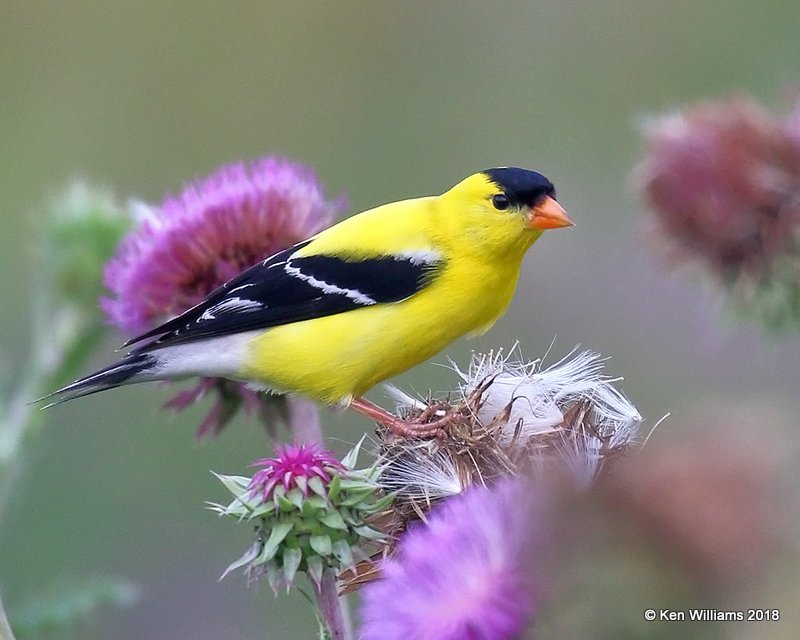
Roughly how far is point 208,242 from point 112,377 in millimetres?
511

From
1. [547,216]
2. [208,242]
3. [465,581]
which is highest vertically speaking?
[208,242]

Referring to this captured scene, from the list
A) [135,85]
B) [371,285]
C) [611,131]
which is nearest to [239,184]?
[371,285]

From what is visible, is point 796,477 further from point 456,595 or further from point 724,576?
point 456,595

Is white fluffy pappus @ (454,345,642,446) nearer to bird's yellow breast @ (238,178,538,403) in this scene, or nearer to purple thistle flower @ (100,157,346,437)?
bird's yellow breast @ (238,178,538,403)

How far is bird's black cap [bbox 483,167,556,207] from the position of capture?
2838 millimetres

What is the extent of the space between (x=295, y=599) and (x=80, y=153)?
2.86m

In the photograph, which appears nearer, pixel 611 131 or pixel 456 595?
pixel 456 595

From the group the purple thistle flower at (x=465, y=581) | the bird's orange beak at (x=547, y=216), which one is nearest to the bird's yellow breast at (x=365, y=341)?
the bird's orange beak at (x=547, y=216)

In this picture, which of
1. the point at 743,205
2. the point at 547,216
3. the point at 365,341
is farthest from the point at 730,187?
the point at 365,341

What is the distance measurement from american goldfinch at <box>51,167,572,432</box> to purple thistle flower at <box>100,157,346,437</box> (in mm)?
194

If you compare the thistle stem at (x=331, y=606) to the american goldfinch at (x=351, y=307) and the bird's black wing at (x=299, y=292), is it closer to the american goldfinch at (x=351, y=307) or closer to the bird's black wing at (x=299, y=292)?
the american goldfinch at (x=351, y=307)

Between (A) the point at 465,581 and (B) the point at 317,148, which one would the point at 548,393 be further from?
(B) the point at 317,148

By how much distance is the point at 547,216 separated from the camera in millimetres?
2816

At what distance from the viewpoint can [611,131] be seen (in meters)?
5.47
